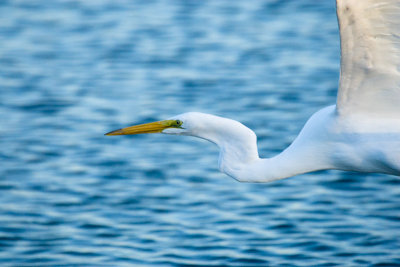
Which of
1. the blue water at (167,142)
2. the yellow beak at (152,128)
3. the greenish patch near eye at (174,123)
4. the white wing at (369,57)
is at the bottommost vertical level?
the blue water at (167,142)

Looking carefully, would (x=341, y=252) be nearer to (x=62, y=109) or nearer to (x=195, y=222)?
(x=195, y=222)

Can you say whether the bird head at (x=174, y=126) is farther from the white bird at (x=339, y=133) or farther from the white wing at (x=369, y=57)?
the white wing at (x=369, y=57)

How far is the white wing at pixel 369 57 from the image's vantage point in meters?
7.04

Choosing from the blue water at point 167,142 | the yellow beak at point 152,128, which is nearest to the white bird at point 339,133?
the yellow beak at point 152,128

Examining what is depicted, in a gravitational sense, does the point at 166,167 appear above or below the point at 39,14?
below

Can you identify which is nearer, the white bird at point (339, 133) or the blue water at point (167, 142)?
the white bird at point (339, 133)

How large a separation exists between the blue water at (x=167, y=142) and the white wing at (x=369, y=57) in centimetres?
250

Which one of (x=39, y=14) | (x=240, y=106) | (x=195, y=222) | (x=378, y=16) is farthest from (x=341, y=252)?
(x=39, y=14)

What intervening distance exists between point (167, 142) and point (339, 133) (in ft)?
17.3

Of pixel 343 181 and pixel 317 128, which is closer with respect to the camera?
pixel 317 128

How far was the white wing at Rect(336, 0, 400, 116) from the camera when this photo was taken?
7.04 meters

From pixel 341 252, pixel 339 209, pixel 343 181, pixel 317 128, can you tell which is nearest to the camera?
pixel 317 128

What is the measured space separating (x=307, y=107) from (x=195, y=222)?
430 cm

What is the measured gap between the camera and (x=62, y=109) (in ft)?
47.8
